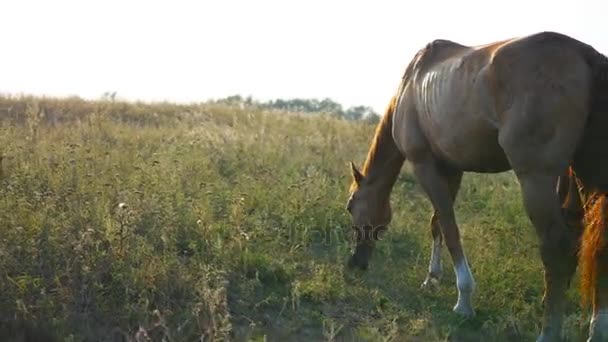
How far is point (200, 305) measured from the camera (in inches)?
217

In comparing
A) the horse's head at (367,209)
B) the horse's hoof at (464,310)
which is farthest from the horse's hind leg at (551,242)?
the horse's head at (367,209)

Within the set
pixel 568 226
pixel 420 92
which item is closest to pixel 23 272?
pixel 420 92

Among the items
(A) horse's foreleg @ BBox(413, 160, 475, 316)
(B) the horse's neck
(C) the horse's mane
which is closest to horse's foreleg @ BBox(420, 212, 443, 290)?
(A) horse's foreleg @ BBox(413, 160, 475, 316)

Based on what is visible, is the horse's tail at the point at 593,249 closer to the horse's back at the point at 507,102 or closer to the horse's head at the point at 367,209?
the horse's back at the point at 507,102

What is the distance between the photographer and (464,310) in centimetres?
661

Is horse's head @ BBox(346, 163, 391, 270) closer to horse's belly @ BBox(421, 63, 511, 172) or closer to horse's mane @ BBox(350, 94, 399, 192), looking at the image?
horse's mane @ BBox(350, 94, 399, 192)

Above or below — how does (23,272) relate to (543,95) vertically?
below

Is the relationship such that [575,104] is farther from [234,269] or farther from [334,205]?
[334,205]

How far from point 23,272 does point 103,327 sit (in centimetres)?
76

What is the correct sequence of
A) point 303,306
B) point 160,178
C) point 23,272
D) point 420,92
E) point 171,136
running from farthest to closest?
point 171,136 < point 160,178 < point 420,92 < point 303,306 < point 23,272

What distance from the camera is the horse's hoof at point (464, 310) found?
21.5 ft

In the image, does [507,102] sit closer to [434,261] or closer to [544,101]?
[544,101]

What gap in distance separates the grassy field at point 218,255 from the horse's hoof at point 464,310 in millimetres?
81

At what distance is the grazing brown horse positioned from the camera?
5.41m
